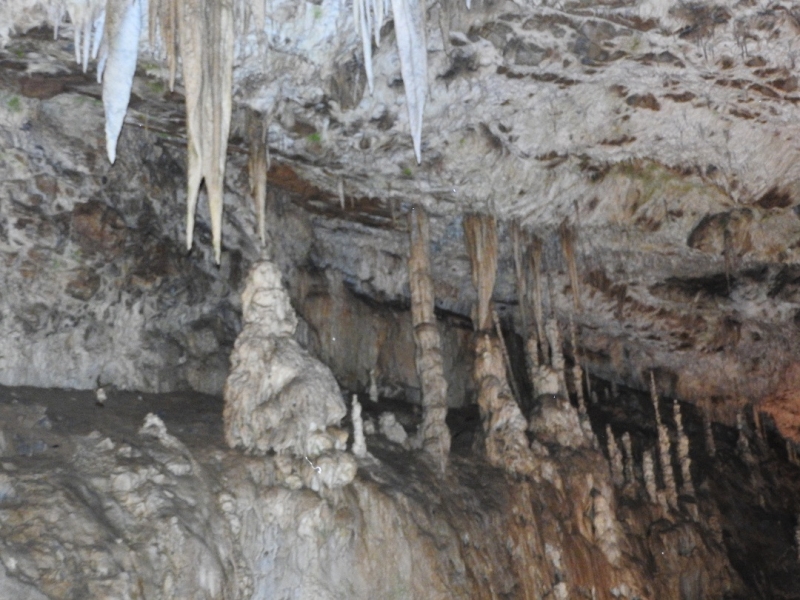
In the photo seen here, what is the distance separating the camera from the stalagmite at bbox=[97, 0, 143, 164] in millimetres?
7504

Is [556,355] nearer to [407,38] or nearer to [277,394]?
[277,394]

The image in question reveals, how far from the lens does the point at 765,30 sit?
9336 millimetres

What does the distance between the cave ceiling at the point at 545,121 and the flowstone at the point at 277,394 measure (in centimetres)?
198

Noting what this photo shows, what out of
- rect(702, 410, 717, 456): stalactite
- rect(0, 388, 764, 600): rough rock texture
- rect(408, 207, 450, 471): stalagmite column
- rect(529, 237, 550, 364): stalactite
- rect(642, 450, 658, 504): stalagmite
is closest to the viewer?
rect(0, 388, 764, 600): rough rock texture

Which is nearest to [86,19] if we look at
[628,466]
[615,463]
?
[615,463]

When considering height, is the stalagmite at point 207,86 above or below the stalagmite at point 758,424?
above

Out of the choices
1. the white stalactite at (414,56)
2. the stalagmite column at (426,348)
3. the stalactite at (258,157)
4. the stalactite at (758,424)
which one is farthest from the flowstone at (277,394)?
the stalactite at (758,424)

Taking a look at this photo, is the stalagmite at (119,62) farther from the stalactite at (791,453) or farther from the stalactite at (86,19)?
the stalactite at (791,453)

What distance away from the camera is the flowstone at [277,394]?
8.85 meters

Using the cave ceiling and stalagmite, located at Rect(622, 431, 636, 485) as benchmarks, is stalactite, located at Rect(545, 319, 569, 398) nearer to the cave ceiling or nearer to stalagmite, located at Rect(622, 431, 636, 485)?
the cave ceiling

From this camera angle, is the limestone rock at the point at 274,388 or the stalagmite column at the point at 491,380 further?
the stalagmite column at the point at 491,380

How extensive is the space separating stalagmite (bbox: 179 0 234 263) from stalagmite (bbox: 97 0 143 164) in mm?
415

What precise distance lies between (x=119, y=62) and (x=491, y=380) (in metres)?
6.74

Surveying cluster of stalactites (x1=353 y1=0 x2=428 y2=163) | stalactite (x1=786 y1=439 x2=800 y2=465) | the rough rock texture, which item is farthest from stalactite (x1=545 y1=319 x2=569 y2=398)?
stalactite (x1=786 y1=439 x2=800 y2=465)
